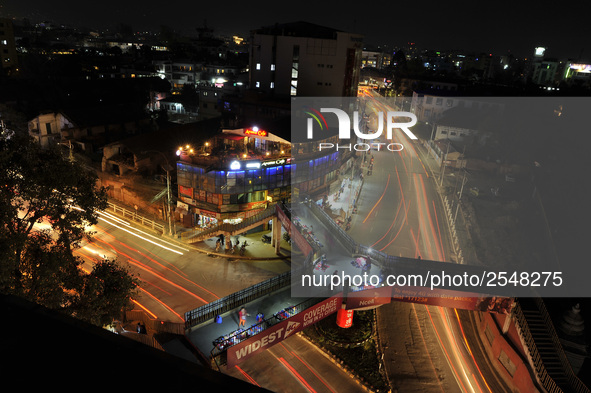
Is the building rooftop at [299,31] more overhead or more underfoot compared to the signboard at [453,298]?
more overhead

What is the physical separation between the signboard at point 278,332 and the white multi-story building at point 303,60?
43.2m

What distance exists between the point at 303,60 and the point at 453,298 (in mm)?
44491

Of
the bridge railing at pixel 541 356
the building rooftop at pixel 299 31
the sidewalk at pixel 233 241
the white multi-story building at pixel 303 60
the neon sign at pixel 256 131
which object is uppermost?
the building rooftop at pixel 299 31

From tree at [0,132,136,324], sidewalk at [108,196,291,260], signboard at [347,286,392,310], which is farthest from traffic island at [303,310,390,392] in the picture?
tree at [0,132,136,324]

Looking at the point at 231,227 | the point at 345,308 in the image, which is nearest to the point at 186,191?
the point at 231,227

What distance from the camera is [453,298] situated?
56.2 feet

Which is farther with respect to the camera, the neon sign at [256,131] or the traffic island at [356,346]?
the neon sign at [256,131]

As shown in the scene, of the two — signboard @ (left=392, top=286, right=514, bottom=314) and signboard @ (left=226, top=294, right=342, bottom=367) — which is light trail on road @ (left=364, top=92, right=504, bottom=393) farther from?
A: signboard @ (left=226, top=294, right=342, bottom=367)

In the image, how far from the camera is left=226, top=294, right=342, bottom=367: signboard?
44.4 feet

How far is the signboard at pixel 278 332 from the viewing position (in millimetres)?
13547

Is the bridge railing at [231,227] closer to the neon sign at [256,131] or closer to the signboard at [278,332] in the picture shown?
the neon sign at [256,131]

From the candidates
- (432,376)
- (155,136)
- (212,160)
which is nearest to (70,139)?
(155,136)

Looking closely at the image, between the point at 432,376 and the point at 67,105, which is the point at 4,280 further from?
the point at 67,105

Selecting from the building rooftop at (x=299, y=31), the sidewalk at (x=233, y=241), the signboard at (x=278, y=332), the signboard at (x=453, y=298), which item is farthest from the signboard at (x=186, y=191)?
the building rooftop at (x=299, y=31)
